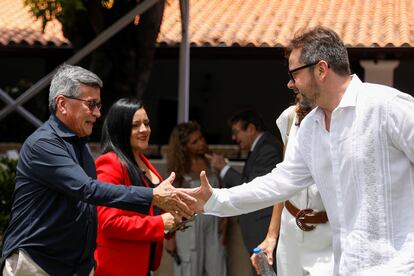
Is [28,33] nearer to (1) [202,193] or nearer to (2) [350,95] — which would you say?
(1) [202,193]

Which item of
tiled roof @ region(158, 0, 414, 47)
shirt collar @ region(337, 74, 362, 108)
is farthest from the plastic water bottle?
tiled roof @ region(158, 0, 414, 47)

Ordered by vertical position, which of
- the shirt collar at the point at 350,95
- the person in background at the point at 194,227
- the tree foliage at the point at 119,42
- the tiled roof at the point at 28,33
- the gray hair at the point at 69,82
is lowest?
the person in background at the point at 194,227

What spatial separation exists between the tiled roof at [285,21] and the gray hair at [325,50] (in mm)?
6997

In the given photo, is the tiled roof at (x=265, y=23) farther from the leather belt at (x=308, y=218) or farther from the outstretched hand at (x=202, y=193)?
the outstretched hand at (x=202, y=193)

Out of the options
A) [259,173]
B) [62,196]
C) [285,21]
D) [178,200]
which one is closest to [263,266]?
[178,200]

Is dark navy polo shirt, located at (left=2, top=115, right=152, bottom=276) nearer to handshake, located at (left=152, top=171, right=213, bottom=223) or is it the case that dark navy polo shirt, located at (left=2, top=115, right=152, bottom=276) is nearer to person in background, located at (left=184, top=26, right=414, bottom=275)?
handshake, located at (left=152, top=171, right=213, bottom=223)

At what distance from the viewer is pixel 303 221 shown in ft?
16.9

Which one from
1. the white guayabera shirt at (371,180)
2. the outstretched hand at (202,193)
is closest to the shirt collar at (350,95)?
the white guayabera shirt at (371,180)

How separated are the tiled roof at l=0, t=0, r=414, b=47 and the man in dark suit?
351cm

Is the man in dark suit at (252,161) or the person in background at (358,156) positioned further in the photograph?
the man in dark suit at (252,161)

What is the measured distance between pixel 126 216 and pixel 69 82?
3.19 ft

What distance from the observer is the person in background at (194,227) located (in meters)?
8.31

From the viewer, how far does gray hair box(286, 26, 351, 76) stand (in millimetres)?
3998

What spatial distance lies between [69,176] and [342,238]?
1497mm
